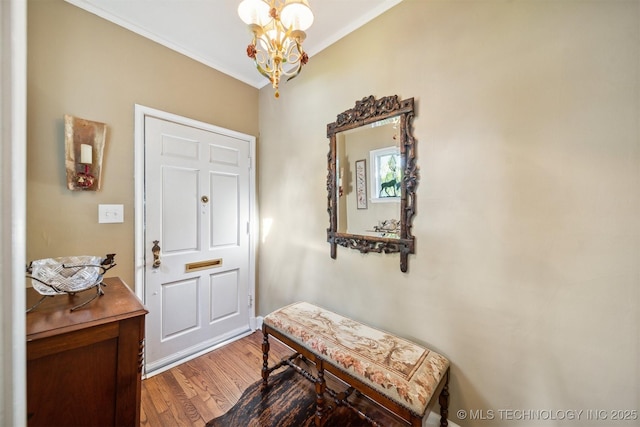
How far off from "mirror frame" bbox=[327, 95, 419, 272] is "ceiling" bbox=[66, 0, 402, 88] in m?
0.63

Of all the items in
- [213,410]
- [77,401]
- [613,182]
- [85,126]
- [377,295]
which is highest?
[85,126]

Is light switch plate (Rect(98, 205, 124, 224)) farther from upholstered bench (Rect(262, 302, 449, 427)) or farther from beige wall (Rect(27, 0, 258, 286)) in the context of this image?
upholstered bench (Rect(262, 302, 449, 427))

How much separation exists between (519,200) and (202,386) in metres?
2.37

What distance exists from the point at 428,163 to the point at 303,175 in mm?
1088

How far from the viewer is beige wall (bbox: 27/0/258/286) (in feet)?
4.83

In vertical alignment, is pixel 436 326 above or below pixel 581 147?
below

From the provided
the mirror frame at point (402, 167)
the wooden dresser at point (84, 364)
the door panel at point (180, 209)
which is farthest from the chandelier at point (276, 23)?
the door panel at point (180, 209)

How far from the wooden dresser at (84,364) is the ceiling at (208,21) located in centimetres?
194

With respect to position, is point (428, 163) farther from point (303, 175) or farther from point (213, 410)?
point (213, 410)

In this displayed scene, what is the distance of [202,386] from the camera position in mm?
1754

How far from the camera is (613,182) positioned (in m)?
0.97

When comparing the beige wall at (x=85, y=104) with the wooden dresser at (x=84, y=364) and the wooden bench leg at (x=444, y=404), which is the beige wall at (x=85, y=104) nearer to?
the wooden dresser at (x=84, y=364)

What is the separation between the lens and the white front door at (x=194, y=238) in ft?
6.29

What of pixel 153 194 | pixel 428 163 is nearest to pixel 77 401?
pixel 153 194
